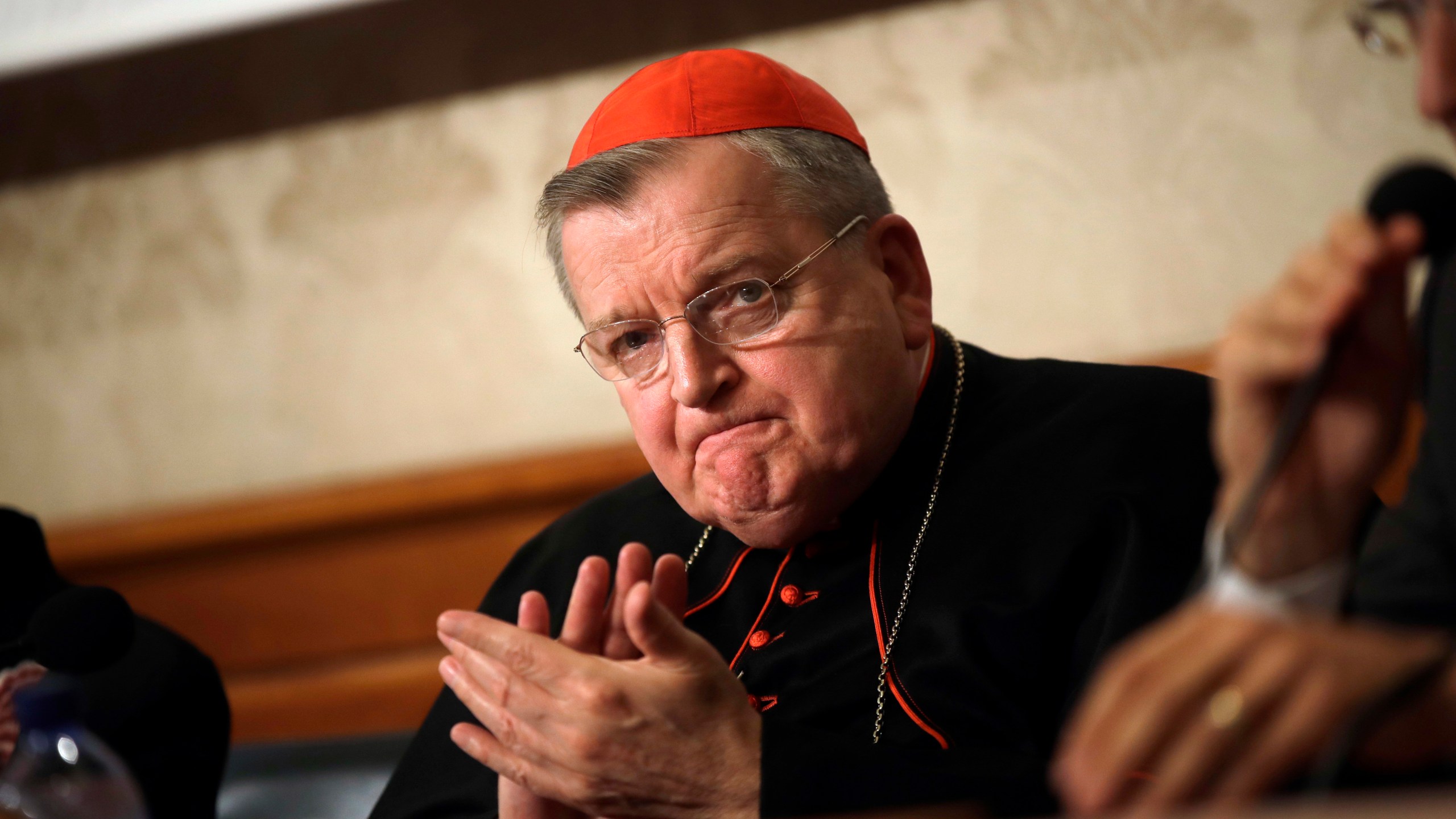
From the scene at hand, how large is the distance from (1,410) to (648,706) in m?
3.24

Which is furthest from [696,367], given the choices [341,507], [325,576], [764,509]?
[325,576]

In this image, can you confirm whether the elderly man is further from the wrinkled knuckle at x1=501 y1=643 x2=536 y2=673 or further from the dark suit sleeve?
the dark suit sleeve

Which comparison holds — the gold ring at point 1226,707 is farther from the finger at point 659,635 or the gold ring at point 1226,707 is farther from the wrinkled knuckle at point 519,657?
the wrinkled knuckle at point 519,657

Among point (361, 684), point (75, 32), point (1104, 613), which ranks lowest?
point (361, 684)

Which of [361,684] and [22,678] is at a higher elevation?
[22,678]

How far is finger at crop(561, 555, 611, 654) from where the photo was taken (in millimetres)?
1514

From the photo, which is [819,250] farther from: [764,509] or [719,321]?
[764,509]

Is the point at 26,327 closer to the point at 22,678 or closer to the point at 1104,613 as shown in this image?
the point at 22,678

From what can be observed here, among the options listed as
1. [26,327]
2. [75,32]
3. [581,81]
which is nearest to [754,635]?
[581,81]

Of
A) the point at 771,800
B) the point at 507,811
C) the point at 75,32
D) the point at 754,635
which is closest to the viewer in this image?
the point at 771,800

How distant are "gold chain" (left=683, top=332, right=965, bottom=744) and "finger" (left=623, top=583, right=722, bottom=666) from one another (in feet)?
0.70

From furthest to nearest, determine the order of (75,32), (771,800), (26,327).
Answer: (26,327) < (75,32) < (771,800)

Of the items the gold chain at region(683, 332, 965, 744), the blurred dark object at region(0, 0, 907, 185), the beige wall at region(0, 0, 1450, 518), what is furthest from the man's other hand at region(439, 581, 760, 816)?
the blurred dark object at region(0, 0, 907, 185)

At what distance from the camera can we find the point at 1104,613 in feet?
5.41
